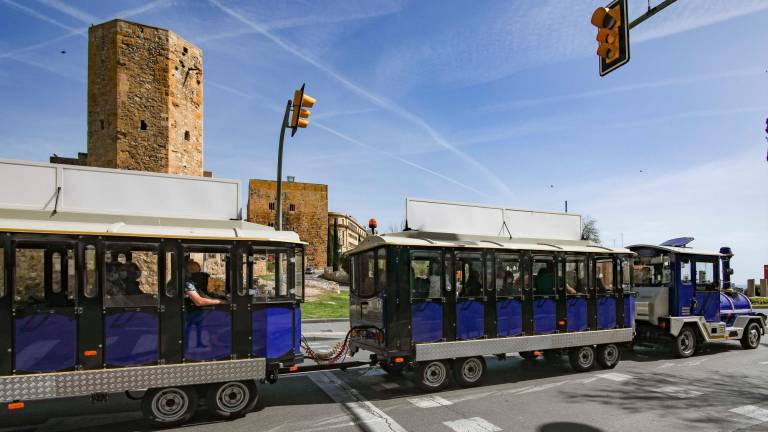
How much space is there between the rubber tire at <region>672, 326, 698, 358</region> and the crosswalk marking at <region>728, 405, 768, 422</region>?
4.64m

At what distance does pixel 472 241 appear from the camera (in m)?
9.39

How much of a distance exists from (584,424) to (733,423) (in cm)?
220

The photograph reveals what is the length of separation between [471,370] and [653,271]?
6902 millimetres

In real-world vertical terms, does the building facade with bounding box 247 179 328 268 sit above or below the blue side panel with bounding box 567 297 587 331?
above

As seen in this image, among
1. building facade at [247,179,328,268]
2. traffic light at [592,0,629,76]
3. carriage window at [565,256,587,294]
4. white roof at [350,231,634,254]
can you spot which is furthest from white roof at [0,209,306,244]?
building facade at [247,179,328,268]

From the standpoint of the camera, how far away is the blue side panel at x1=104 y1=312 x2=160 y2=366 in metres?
6.36

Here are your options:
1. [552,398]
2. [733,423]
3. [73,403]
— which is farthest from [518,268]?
[73,403]

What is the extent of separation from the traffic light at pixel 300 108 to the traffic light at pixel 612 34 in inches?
254

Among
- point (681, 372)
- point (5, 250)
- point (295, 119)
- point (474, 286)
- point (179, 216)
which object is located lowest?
point (681, 372)

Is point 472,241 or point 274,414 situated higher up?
point 472,241

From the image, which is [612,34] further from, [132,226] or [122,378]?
[122,378]

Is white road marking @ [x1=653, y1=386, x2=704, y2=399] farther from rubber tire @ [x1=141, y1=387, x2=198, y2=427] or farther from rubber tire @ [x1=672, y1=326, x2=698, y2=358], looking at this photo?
rubber tire @ [x1=141, y1=387, x2=198, y2=427]

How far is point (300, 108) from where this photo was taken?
11445 millimetres

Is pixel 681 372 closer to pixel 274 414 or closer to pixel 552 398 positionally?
pixel 552 398
